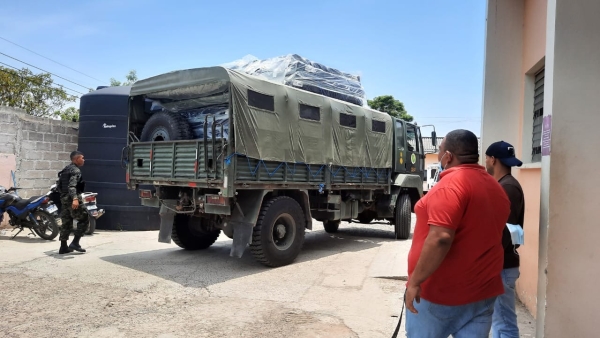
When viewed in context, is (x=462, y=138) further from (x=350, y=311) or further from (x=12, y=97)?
(x=12, y=97)

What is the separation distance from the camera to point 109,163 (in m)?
9.99

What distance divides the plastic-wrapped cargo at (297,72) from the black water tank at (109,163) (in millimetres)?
3728

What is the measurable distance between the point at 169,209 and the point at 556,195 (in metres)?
5.40

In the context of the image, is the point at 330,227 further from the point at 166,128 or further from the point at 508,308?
the point at 508,308

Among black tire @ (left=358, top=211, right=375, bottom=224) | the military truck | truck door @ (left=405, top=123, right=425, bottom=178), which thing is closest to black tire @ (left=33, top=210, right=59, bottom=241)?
the military truck

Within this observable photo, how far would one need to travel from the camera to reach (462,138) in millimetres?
2406

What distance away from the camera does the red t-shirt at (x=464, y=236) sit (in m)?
2.14

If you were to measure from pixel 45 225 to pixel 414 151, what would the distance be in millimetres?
8102

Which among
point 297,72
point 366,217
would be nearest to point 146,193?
point 297,72

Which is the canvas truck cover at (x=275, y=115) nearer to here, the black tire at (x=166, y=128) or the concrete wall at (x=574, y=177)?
the black tire at (x=166, y=128)

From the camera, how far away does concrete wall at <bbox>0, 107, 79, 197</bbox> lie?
368 inches

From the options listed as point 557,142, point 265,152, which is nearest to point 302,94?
point 265,152

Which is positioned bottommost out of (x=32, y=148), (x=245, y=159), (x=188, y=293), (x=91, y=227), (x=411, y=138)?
(x=188, y=293)

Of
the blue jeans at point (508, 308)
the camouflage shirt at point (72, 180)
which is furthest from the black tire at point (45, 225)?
the blue jeans at point (508, 308)
